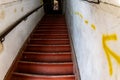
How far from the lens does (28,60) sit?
333cm

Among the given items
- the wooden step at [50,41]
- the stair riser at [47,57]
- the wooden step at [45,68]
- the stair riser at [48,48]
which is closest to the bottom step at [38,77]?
the wooden step at [45,68]

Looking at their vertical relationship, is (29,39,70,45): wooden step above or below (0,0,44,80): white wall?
below

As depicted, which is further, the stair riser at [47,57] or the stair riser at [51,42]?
the stair riser at [51,42]

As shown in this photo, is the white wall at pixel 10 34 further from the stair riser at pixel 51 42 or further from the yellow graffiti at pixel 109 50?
the yellow graffiti at pixel 109 50

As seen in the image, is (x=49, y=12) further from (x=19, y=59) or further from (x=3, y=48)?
(x=3, y=48)

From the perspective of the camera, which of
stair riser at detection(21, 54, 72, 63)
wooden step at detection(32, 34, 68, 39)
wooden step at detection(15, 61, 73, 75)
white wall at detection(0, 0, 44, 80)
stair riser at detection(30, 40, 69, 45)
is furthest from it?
wooden step at detection(32, 34, 68, 39)

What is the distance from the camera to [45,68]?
119 inches

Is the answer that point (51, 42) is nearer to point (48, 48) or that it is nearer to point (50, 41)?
point (50, 41)

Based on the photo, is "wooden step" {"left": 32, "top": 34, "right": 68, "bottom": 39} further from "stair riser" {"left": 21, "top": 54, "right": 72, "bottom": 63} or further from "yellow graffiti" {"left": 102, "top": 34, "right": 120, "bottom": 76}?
"yellow graffiti" {"left": 102, "top": 34, "right": 120, "bottom": 76}

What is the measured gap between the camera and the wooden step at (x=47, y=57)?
11.0 ft

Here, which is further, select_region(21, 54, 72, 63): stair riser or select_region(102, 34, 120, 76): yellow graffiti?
select_region(21, 54, 72, 63): stair riser

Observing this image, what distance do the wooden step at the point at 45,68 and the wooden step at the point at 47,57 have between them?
0.29 m

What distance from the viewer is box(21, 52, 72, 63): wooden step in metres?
3.34

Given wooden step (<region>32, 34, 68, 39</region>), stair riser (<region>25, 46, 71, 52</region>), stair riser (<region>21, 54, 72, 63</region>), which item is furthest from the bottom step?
wooden step (<region>32, 34, 68, 39</region>)
